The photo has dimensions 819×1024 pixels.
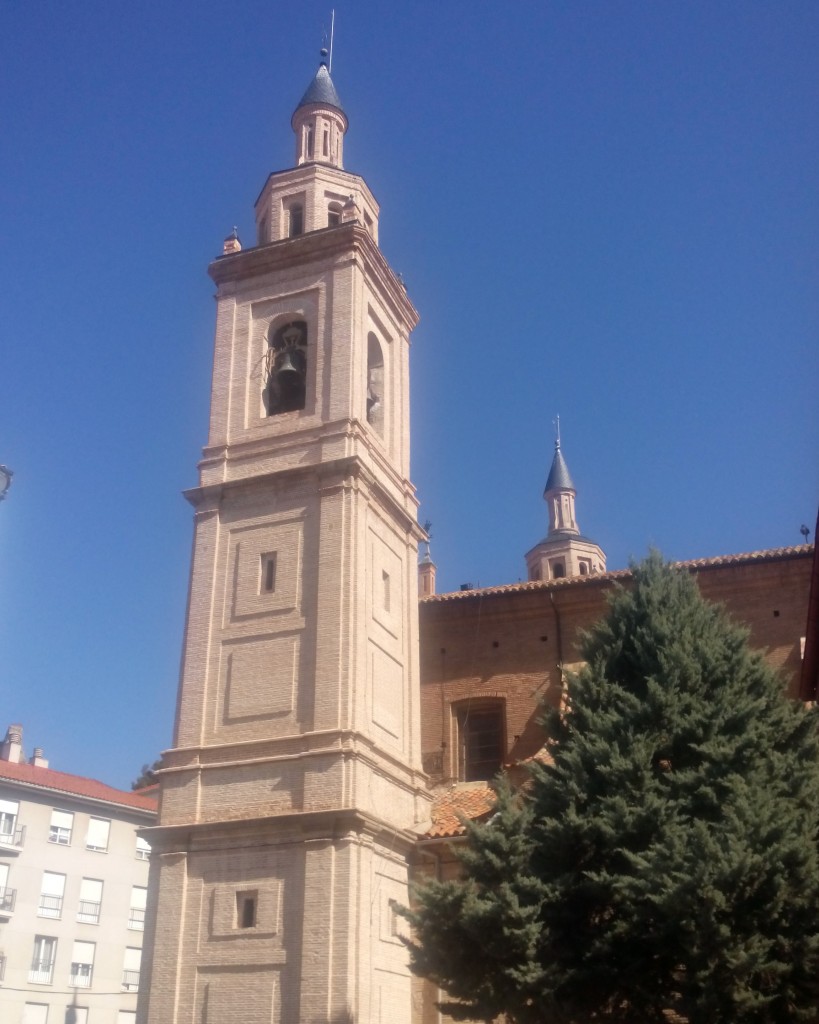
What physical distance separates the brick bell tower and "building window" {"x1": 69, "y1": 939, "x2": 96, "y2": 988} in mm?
18908

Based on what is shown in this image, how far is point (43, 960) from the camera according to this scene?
33.2 meters

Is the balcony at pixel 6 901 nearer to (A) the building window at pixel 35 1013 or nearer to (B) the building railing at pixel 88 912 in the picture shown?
(B) the building railing at pixel 88 912

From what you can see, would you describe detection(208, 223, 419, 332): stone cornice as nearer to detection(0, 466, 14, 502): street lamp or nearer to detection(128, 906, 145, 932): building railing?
detection(0, 466, 14, 502): street lamp

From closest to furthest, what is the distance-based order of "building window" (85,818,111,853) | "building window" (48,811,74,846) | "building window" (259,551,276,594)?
"building window" (259,551,276,594), "building window" (48,811,74,846), "building window" (85,818,111,853)

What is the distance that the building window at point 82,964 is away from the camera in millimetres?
33656

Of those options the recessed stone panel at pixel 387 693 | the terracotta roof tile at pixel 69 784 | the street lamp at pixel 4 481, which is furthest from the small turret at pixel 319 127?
the terracotta roof tile at pixel 69 784

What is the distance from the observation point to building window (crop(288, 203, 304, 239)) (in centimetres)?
2394

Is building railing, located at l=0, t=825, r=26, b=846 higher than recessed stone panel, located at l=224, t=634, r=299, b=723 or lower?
higher

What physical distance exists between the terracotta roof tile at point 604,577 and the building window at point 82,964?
61.7 feet

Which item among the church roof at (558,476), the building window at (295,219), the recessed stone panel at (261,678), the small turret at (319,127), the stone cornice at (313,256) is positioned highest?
the church roof at (558,476)

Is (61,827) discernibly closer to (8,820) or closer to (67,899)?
(8,820)

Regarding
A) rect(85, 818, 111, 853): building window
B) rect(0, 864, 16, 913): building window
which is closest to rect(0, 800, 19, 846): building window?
rect(0, 864, 16, 913): building window

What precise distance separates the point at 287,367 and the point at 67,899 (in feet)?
70.7

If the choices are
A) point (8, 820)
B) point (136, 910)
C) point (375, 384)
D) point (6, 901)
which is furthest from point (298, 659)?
point (136, 910)
